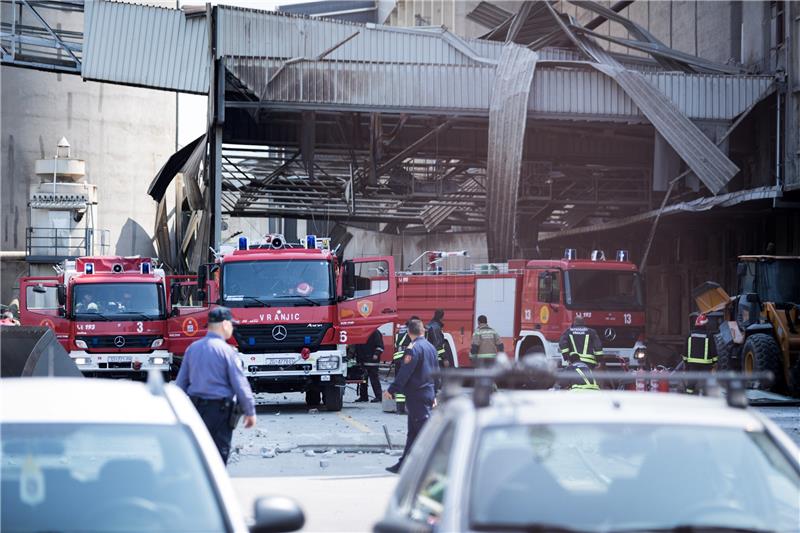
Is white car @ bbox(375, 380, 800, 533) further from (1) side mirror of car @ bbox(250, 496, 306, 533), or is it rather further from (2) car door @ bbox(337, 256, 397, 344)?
(2) car door @ bbox(337, 256, 397, 344)

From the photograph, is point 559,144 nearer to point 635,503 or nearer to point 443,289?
point 443,289

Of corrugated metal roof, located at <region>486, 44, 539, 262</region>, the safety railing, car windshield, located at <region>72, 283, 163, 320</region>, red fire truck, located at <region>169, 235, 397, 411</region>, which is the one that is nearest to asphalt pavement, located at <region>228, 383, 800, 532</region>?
red fire truck, located at <region>169, 235, 397, 411</region>

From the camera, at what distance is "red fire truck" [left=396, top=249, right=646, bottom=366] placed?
A: 25.1 metres

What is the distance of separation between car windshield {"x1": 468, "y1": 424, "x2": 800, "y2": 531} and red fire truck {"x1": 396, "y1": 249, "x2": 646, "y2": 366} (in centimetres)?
1765

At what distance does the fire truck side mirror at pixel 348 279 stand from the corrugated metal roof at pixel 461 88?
9.60 metres

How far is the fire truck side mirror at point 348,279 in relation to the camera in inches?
821

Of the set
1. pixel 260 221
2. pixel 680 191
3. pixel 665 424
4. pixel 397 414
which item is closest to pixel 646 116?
pixel 680 191

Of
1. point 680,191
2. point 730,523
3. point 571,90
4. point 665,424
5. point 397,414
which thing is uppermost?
point 571,90

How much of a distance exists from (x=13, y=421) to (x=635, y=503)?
2527 mm

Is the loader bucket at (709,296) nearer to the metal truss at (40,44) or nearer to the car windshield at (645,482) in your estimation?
the metal truss at (40,44)

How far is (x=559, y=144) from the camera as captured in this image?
35.5 meters

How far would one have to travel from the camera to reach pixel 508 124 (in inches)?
1161

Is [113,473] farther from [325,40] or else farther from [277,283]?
[325,40]

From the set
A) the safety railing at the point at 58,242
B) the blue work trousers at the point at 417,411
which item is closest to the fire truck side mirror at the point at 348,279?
the blue work trousers at the point at 417,411
